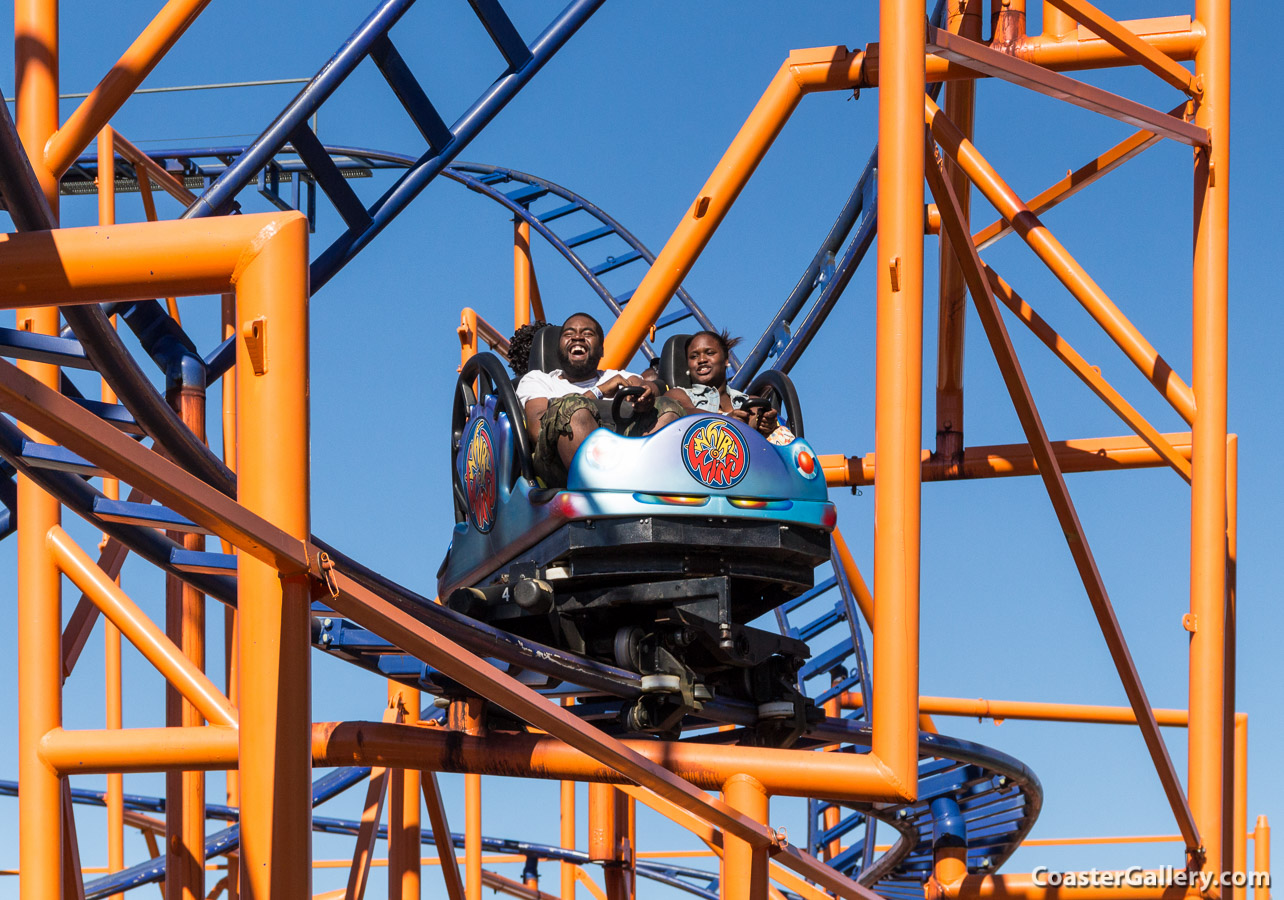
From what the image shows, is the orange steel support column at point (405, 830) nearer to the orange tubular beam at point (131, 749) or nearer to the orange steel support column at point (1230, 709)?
the orange tubular beam at point (131, 749)

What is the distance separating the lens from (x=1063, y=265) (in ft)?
19.3

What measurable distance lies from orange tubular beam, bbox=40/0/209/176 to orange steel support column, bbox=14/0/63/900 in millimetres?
36

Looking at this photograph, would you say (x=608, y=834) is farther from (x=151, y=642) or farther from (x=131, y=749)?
(x=131, y=749)

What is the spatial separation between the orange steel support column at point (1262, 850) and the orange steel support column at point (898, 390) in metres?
4.84

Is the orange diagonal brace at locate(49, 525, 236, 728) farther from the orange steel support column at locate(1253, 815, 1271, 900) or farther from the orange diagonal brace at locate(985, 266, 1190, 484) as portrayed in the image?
the orange steel support column at locate(1253, 815, 1271, 900)

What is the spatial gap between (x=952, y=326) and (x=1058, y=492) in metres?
1.76

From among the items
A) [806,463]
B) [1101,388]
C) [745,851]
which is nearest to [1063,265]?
[1101,388]

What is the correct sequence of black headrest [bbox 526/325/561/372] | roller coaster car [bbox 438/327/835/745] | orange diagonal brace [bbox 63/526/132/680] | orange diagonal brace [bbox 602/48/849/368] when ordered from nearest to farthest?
roller coaster car [bbox 438/327/835/745]
black headrest [bbox 526/325/561/372]
orange diagonal brace [bbox 602/48/849/368]
orange diagonal brace [bbox 63/526/132/680]

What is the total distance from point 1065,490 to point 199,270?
3.48 m

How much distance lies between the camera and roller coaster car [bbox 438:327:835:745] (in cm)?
468

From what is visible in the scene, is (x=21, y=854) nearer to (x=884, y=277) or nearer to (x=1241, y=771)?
(x=884, y=277)

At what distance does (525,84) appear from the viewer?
5.52 metres

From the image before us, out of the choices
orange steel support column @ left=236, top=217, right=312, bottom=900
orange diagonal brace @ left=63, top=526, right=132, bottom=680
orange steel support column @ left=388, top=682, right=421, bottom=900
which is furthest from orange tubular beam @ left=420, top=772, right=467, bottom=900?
orange steel support column @ left=236, top=217, right=312, bottom=900

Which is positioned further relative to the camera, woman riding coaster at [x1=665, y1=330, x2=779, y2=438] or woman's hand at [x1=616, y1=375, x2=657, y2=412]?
woman riding coaster at [x1=665, y1=330, x2=779, y2=438]
